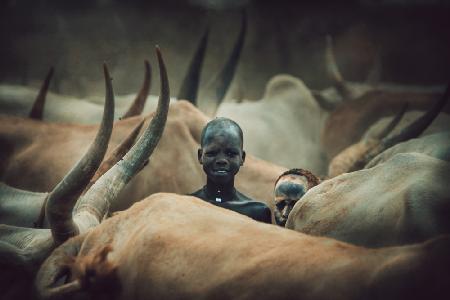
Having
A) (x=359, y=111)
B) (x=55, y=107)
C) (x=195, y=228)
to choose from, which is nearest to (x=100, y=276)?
(x=195, y=228)

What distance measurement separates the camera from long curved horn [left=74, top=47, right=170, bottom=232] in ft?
9.35

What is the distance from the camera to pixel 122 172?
3.08 m

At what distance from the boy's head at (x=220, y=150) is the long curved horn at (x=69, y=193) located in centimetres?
56

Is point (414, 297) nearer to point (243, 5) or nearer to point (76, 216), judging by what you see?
point (76, 216)

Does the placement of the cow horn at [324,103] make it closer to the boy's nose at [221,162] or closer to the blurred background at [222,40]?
the blurred background at [222,40]

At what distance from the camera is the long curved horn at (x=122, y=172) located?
2.85 meters

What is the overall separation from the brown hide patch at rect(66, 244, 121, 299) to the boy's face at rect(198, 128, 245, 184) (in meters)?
1.01

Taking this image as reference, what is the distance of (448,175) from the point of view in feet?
7.73

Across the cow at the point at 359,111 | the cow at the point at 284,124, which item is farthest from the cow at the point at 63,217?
the cow at the point at 359,111

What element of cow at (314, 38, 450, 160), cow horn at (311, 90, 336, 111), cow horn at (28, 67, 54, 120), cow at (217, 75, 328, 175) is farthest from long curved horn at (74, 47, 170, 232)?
cow horn at (311, 90, 336, 111)

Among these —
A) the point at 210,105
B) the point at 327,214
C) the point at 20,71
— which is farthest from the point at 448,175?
the point at 20,71

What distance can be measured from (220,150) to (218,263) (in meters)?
1.21

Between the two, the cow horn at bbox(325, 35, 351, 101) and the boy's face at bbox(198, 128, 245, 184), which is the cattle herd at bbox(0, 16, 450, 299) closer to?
the boy's face at bbox(198, 128, 245, 184)

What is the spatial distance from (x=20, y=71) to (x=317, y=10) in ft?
10.7
